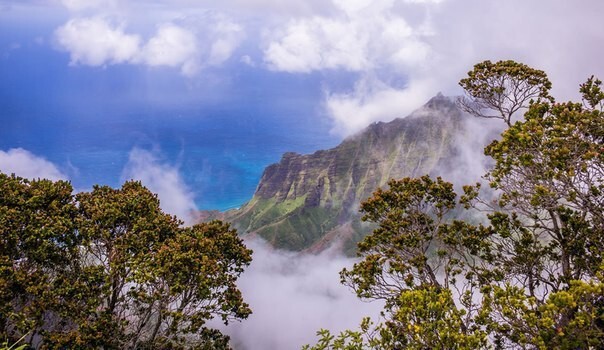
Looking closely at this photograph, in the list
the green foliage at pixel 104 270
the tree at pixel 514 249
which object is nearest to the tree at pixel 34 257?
the green foliage at pixel 104 270

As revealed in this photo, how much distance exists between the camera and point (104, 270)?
18.8 metres

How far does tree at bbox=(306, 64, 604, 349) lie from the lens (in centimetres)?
1112

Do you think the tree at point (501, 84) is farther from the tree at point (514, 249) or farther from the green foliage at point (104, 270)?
the green foliage at point (104, 270)

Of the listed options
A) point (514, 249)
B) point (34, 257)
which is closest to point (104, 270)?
point (34, 257)

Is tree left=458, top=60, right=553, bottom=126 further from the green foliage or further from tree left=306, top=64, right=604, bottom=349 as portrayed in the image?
the green foliage

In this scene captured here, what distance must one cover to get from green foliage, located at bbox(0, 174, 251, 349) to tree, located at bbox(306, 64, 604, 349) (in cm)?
623

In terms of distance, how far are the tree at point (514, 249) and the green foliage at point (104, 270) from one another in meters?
6.23

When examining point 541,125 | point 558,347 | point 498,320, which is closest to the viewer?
point 558,347

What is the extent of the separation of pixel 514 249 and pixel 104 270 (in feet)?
55.3

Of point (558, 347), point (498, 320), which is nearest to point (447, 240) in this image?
point (498, 320)

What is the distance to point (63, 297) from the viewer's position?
17.8m

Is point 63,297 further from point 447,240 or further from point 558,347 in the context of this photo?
point 558,347

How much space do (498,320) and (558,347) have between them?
2.51 m

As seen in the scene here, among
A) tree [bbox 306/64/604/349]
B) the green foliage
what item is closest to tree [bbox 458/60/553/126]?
tree [bbox 306/64/604/349]
